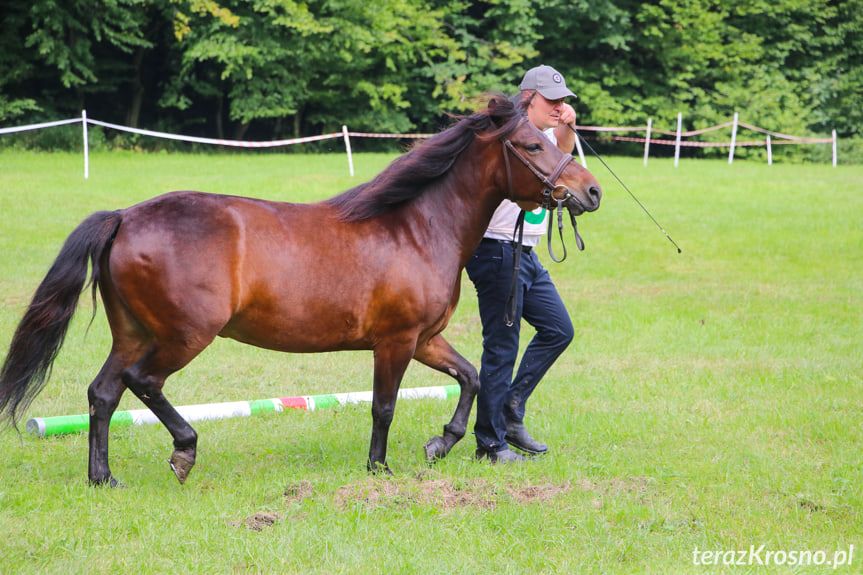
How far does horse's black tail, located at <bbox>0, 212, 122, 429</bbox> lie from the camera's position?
4.52m

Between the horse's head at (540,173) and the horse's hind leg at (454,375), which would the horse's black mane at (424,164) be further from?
the horse's hind leg at (454,375)

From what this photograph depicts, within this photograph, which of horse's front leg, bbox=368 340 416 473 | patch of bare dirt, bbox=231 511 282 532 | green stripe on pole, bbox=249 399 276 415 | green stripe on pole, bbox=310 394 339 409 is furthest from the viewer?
green stripe on pole, bbox=310 394 339 409

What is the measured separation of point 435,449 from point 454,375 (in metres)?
0.46

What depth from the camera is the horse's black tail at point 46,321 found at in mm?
4520

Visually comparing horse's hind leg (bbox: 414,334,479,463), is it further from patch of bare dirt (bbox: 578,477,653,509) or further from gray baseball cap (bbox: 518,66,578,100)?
gray baseball cap (bbox: 518,66,578,100)

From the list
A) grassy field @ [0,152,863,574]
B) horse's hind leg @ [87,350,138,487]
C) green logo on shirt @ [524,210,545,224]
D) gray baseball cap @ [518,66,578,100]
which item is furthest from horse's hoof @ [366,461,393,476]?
gray baseball cap @ [518,66,578,100]

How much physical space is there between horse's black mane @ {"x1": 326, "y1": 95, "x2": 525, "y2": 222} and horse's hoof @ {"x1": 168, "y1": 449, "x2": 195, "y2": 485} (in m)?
1.56

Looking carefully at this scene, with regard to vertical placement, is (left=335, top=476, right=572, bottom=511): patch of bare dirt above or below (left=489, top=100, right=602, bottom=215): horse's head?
below

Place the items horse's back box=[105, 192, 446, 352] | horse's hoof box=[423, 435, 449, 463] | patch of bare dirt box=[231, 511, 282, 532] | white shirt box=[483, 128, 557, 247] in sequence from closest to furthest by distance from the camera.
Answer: patch of bare dirt box=[231, 511, 282, 532] < horse's back box=[105, 192, 446, 352] < horse's hoof box=[423, 435, 449, 463] < white shirt box=[483, 128, 557, 247]

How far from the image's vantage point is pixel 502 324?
5.33 metres

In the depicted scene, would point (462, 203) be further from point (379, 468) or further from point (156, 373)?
point (156, 373)

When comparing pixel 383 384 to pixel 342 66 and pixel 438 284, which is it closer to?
pixel 438 284

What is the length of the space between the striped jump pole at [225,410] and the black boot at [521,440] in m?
1.22

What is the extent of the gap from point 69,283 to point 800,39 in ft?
111
